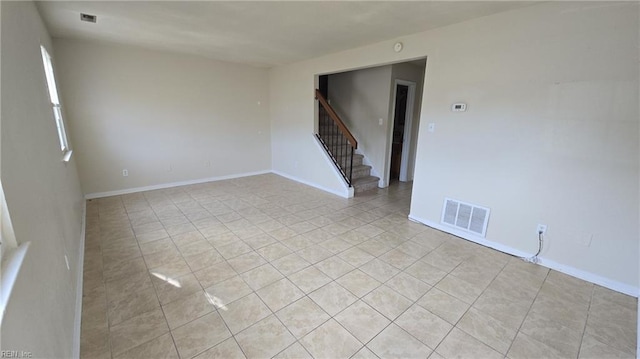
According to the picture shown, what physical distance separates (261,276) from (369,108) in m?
4.03

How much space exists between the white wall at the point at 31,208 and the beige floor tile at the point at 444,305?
2205mm

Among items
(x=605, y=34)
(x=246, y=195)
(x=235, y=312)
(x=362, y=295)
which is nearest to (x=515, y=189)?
(x=605, y=34)

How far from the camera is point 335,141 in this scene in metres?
5.93

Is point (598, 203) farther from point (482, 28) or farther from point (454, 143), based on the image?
point (482, 28)

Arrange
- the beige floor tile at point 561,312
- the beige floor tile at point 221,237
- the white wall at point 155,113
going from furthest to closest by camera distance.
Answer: the white wall at point 155,113, the beige floor tile at point 221,237, the beige floor tile at point 561,312

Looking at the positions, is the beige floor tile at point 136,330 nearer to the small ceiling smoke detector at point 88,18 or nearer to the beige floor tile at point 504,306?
the beige floor tile at point 504,306

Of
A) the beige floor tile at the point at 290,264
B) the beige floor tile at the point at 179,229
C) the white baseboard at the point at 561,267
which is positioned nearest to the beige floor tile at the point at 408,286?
the beige floor tile at the point at 290,264

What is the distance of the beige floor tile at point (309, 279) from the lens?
224 centimetres

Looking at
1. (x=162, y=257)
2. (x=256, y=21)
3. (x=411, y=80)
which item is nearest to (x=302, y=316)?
(x=162, y=257)

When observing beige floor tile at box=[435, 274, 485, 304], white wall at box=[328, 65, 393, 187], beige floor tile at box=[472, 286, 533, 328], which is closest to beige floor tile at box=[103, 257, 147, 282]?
beige floor tile at box=[435, 274, 485, 304]

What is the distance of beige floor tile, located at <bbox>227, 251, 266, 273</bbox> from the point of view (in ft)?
8.16

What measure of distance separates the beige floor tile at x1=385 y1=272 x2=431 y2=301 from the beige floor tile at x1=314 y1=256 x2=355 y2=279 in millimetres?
402

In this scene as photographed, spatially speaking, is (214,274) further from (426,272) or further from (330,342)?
(426,272)

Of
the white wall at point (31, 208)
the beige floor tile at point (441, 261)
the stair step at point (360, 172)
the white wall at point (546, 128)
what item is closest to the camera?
the white wall at point (31, 208)
